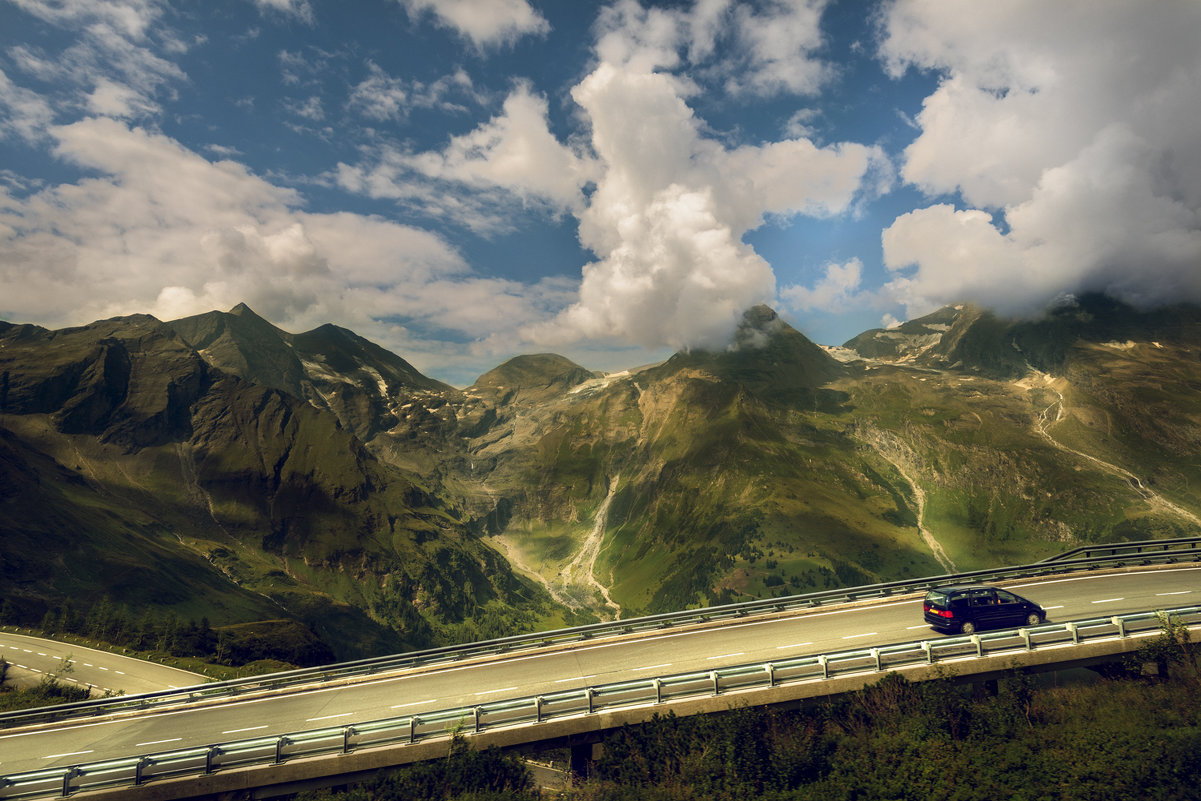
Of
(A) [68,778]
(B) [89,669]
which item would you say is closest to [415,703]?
(A) [68,778]

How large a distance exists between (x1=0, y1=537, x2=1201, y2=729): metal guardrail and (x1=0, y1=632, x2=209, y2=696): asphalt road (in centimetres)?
1401

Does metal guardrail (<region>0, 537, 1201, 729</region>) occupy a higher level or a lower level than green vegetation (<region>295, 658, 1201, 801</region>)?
higher

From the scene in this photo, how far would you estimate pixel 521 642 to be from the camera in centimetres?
3294

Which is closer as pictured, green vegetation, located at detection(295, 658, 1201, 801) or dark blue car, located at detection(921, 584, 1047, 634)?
green vegetation, located at detection(295, 658, 1201, 801)

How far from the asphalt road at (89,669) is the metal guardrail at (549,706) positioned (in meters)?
28.2

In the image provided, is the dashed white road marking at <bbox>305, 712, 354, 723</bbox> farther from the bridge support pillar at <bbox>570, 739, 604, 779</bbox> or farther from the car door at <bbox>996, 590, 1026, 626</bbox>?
the car door at <bbox>996, 590, 1026, 626</bbox>

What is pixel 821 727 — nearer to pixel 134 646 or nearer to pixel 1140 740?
pixel 1140 740

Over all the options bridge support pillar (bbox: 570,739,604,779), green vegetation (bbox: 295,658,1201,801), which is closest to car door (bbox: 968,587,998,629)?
green vegetation (bbox: 295,658,1201,801)

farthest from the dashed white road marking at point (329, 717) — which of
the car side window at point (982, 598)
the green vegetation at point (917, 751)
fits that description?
the car side window at point (982, 598)

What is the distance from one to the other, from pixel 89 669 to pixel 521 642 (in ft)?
152

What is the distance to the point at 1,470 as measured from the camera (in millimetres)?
171750

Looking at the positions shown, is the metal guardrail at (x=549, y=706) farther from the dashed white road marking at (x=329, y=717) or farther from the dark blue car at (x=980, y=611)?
the dashed white road marking at (x=329, y=717)

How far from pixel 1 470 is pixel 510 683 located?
770 feet

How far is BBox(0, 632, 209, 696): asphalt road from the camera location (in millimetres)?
45219
